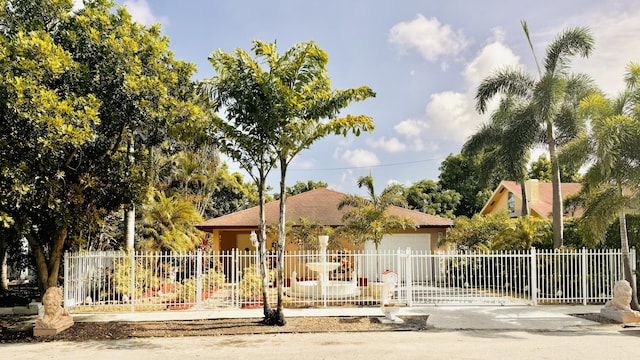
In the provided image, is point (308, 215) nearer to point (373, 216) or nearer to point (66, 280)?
point (373, 216)

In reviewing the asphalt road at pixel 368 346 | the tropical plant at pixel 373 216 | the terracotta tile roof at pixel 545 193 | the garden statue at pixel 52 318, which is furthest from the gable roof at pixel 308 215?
the garden statue at pixel 52 318

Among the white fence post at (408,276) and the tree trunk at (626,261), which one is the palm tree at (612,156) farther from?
the white fence post at (408,276)

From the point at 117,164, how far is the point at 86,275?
11.7ft

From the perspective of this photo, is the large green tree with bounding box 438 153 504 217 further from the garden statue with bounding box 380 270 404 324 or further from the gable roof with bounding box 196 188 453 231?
the garden statue with bounding box 380 270 404 324

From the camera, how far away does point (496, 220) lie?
75.8 feet

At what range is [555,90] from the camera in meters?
18.5

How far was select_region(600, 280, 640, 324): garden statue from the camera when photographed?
12797 millimetres

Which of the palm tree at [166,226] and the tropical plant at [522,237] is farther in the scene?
the palm tree at [166,226]

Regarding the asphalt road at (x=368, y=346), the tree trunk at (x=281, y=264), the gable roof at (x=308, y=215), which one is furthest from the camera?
the gable roof at (x=308, y=215)

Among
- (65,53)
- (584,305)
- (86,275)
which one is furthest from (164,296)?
(584,305)

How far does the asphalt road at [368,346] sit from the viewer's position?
9617 mm

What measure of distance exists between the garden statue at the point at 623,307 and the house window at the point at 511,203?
60.7ft

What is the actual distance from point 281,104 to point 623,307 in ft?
31.7

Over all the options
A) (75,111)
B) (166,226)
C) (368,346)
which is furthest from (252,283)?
(166,226)
